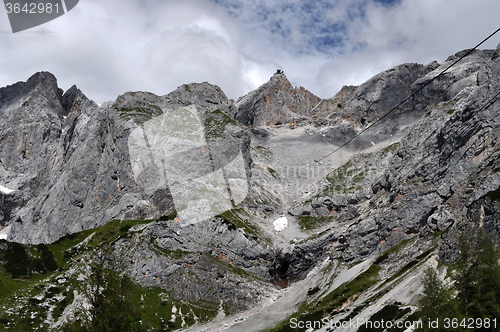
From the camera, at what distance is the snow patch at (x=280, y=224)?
137200 millimetres

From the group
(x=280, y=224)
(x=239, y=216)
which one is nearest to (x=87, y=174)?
(x=239, y=216)

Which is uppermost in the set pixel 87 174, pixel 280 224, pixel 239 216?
→ pixel 87 174

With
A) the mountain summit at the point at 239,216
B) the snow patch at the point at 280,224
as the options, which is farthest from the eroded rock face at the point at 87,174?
the snow patch at the point at 280,224

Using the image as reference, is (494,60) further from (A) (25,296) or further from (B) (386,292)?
(A) (25,296)

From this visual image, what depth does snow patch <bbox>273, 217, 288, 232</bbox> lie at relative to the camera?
137 m

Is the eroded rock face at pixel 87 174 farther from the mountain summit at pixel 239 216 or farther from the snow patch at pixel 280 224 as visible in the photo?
the snow patch at pixel 280 224

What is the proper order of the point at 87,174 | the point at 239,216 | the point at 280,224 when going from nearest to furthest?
the point at 239,216 < the point at 280,224 < the point at 87,174

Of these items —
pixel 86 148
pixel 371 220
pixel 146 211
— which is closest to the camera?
pixel 371 220

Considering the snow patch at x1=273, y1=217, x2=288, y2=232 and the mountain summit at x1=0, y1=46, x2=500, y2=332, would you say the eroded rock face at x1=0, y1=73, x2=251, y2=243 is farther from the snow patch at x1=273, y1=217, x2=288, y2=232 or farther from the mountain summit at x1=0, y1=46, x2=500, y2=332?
the snow patch at x1=273, y1=217, x2=288, y2=232

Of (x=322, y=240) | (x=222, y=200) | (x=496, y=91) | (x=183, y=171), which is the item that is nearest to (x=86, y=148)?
(x=183, y=171)

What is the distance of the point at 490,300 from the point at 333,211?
109 meters

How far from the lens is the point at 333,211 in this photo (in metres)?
149

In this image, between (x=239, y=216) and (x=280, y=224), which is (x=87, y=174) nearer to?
(x=239, y=216)

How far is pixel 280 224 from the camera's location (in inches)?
5546
